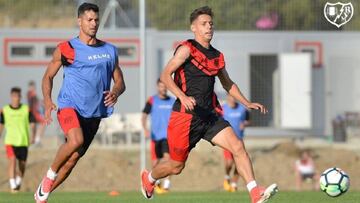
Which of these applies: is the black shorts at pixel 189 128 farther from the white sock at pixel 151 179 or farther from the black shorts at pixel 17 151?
the black shorts at pixel 17 151

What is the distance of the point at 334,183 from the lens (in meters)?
14.1

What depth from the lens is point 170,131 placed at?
12805 mm

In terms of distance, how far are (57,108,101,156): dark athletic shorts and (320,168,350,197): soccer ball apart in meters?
3.01

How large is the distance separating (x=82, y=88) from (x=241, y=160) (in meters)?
2.00

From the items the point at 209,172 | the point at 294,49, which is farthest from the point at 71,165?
the point at 294,49

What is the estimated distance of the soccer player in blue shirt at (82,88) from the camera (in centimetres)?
1277

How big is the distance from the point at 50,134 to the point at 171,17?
4.56 m

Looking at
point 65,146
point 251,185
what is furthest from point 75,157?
point 251,185

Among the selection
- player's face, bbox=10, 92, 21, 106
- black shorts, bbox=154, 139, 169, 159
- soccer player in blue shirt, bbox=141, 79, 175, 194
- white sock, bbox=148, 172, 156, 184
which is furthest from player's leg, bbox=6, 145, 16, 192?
white sock, bbox=148, 172, 156, 184

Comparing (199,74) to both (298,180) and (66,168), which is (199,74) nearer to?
(66,168)

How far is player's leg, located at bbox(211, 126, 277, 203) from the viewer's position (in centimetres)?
1216

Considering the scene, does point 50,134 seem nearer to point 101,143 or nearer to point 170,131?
point 101,143

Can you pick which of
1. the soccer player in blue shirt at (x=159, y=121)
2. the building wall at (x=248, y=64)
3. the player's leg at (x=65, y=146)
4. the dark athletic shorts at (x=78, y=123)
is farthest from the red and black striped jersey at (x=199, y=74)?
the building wall at (x=248, y=64)

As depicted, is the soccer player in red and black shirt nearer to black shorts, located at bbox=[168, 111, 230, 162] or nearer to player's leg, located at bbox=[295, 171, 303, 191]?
black shorts, located at bbox=[168, 111, 230, 162]
